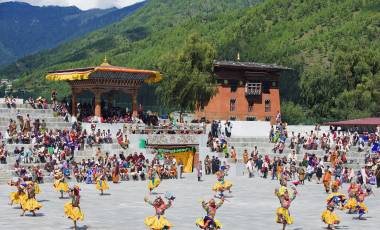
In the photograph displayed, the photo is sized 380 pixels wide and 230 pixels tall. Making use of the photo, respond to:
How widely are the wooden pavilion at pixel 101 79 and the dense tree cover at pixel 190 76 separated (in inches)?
410

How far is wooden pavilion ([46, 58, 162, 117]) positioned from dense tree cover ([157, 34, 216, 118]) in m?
10.4

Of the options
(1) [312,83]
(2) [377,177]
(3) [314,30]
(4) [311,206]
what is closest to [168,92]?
(1) [312,83]

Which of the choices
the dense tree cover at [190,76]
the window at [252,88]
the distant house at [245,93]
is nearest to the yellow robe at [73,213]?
the dense tree cover at [190,76]

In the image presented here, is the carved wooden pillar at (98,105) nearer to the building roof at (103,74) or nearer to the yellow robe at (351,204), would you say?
the building roof at (103,74)

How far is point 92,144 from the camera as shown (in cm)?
4634

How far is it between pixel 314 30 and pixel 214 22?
151ft

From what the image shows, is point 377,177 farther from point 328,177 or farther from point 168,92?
point 168,92

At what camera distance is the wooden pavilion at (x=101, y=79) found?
55.3m

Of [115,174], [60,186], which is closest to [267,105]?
[115,174]

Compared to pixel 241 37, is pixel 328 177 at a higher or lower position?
lower

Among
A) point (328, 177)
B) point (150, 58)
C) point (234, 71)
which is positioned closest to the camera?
point (328, 177)

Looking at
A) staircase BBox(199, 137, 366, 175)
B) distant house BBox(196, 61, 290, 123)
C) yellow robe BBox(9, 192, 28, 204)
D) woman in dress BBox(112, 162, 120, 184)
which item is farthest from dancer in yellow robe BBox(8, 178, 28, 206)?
distant house BBox(196, 61, 290, 123)

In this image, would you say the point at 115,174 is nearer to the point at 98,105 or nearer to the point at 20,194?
the point at 98,105

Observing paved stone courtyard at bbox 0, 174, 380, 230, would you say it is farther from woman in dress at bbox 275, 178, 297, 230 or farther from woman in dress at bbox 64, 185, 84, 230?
woman in dress at bbox 275, 178, 297, 230
